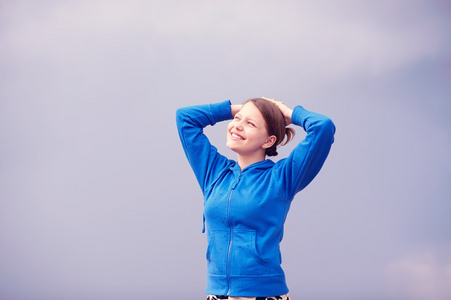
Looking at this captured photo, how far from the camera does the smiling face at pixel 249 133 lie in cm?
241

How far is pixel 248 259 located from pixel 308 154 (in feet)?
1.48

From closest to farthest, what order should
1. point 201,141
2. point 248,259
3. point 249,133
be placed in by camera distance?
point 248,259 < point 249,133 < point 201,141

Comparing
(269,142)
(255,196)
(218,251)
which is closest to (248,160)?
(269,142)

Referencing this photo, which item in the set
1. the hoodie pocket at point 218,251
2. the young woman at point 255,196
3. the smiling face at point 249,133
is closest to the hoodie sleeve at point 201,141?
the young woman at point 255,196

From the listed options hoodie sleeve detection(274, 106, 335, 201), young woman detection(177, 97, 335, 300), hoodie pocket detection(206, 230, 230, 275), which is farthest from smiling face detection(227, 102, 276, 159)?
hoodie pocket detection(206, 230, 230, 275)

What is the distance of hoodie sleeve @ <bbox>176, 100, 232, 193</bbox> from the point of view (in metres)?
2.53

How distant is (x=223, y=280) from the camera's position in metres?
2.26

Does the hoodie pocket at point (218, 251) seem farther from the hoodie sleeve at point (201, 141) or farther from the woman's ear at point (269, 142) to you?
the woman's ear at point (269, 142)

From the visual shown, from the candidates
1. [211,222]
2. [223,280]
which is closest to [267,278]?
[223,280]

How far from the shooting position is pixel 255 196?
2.29 meters

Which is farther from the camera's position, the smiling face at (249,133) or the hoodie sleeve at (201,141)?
the hoodie sleeve at (201,141)

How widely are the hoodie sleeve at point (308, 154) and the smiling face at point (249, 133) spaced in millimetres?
145

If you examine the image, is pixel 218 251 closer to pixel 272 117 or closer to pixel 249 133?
pixel 249 133

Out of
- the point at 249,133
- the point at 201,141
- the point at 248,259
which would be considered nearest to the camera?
the point at 248,259
